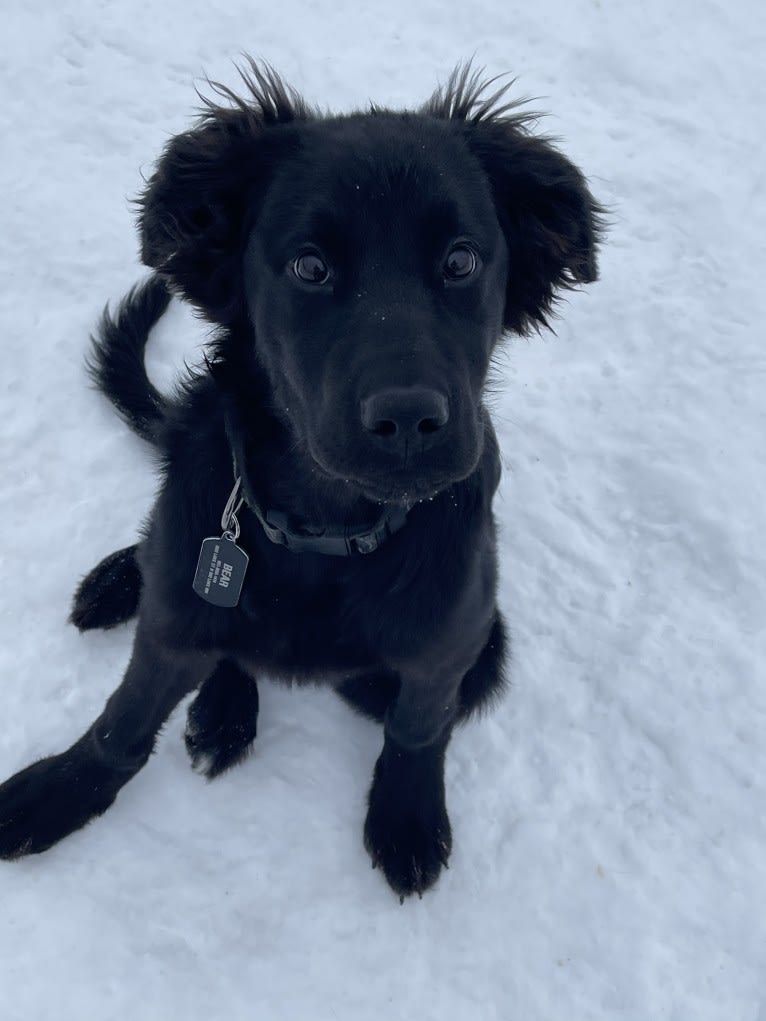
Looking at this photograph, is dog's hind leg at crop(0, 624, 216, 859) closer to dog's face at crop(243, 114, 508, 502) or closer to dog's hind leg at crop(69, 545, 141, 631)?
dog's hind leg at crop(69, 545, 141, 631)

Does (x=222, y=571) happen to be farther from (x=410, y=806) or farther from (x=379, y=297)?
(x=410, y=806)

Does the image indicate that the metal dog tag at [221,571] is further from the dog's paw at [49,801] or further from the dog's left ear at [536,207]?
the dog's left ear at [536,207]

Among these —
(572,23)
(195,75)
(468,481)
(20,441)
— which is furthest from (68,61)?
(468,481)

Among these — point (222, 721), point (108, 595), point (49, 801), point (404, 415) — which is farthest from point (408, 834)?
point (404, 415)

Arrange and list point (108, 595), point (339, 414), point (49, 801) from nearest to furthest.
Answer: point (339, 414)
point (49, 801)
point (108, 595)

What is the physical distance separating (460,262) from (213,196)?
0.55m

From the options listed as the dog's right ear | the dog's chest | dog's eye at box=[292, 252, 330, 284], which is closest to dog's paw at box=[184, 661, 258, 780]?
the dog's chest

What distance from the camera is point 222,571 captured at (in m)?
2.06

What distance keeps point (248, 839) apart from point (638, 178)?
3.51 m

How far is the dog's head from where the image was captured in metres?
1.72

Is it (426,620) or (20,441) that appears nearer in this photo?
(426,620)

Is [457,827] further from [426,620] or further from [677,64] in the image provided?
[677,64]

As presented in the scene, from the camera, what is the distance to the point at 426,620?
212cm

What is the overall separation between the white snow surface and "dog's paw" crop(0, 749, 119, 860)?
0.07 m
